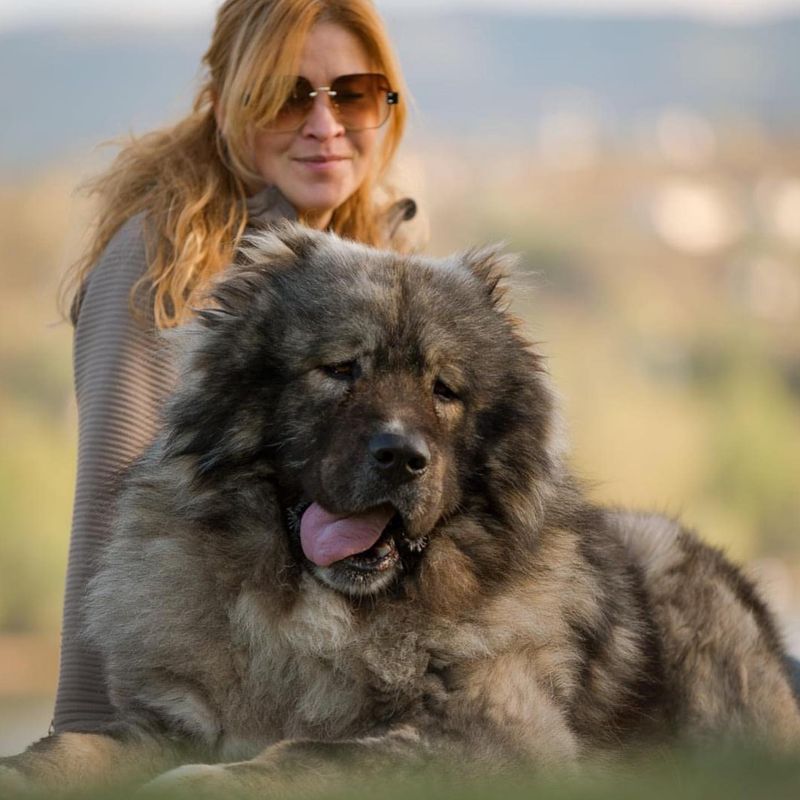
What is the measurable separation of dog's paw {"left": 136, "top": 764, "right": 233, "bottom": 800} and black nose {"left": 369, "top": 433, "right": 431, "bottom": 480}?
3.12 ft

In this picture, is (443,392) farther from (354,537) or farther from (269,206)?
(269,206)

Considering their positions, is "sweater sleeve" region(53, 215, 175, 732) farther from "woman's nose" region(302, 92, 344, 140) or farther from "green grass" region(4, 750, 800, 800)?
"green grass" region(4, 750, 800, 800)

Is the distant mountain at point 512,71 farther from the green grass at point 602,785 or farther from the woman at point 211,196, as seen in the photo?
the green grass at point 602,785

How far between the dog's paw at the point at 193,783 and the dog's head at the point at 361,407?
0.82 metres

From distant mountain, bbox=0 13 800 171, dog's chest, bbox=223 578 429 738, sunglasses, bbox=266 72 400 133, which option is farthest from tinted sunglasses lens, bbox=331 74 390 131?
distant mountain, bbox=0 13 800 171

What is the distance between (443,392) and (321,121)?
5.58 ft

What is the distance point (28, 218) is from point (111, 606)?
34004 millimetres

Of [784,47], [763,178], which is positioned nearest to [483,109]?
[784,47]

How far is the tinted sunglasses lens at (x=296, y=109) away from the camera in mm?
5650

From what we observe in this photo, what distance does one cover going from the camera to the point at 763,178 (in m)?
53.8

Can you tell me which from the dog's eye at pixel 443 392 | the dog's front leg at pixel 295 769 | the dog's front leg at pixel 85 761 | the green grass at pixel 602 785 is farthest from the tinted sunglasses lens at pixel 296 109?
the green grass at pixel 602 785

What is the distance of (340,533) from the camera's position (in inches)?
167

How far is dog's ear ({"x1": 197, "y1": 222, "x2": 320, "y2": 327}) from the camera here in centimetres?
454

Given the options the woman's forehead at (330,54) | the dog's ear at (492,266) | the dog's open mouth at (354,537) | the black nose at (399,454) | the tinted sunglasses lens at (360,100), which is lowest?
the dog's open mouth at (354,537)
